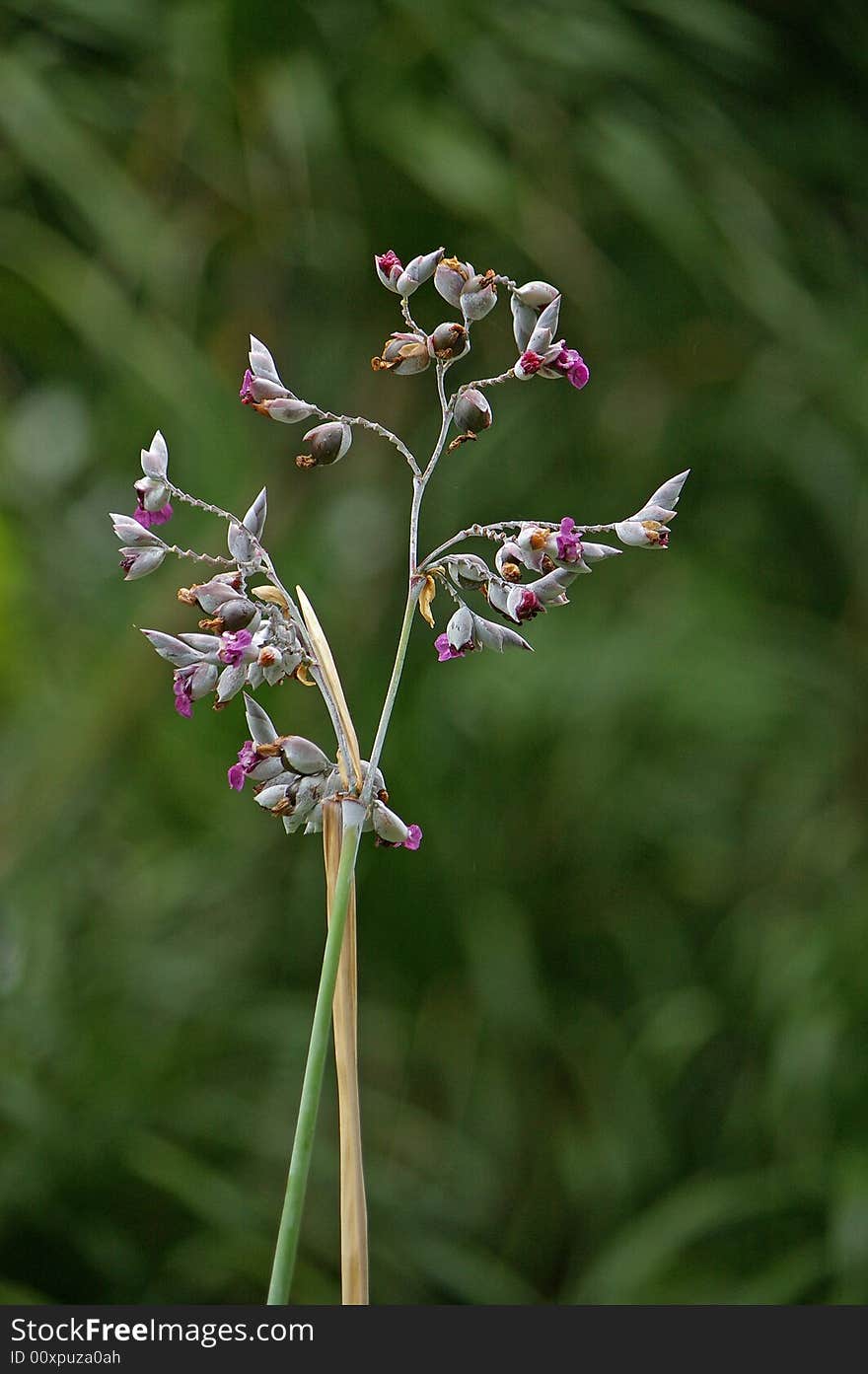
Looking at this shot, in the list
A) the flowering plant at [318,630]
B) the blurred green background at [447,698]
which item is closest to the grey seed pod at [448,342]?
the flowering plant at [318,630]

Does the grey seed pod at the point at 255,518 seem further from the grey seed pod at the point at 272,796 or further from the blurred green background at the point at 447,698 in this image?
the blurred green background at the point at 447,698

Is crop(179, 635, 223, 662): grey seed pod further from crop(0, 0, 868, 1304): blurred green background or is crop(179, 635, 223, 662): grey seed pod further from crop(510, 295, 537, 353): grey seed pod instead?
crop(0, 0, 868, 1304): blurred green background

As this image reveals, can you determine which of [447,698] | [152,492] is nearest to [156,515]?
[152,492]

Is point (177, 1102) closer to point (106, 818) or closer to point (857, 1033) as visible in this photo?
point (106, 818)

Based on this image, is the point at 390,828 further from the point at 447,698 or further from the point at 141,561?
the point at 447,698

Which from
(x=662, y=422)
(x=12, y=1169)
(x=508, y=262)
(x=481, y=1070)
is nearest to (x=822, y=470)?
(x=662, y=422)

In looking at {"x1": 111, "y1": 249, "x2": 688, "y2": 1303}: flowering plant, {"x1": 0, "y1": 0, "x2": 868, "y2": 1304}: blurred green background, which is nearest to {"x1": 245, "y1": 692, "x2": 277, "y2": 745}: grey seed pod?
{"x1": 111, "y1": 249, "x2": 688, "y2": 1303}: flowering plant
